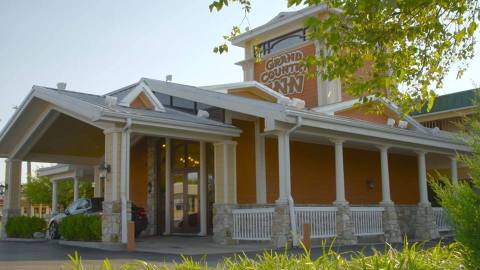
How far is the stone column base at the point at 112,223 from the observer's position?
1349cm

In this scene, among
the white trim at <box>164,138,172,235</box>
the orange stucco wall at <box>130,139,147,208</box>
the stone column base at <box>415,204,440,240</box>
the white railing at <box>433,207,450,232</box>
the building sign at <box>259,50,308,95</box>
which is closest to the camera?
the stone column base at <box>415,204,440,240</box>

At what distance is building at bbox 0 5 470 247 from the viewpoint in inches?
548

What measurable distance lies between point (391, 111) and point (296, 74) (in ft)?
13.3

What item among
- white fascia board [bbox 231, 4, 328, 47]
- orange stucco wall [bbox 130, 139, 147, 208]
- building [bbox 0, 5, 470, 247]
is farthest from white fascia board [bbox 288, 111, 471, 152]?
orange stucco wall [bbox 130, 139, 147, 208]

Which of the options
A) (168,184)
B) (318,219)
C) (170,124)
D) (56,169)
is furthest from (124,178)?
(56,169)

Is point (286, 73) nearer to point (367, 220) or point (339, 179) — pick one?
point (339, 179)

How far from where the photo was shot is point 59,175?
84.2ft

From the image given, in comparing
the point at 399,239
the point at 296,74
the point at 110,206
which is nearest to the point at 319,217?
the point at 399,239

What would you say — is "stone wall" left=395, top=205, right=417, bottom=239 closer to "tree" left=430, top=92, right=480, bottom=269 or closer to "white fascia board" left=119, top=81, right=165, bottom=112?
"white fascia board" left=119, top=81, right=165, bottom=112

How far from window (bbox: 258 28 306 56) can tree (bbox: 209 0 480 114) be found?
11.6m

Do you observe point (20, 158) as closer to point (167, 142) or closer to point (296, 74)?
point (167, 142)

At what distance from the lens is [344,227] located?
15.0 meters

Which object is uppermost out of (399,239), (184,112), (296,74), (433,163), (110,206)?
(296,74)

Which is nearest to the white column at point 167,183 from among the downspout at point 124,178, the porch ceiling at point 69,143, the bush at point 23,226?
the porch ceiling at point 69,143
